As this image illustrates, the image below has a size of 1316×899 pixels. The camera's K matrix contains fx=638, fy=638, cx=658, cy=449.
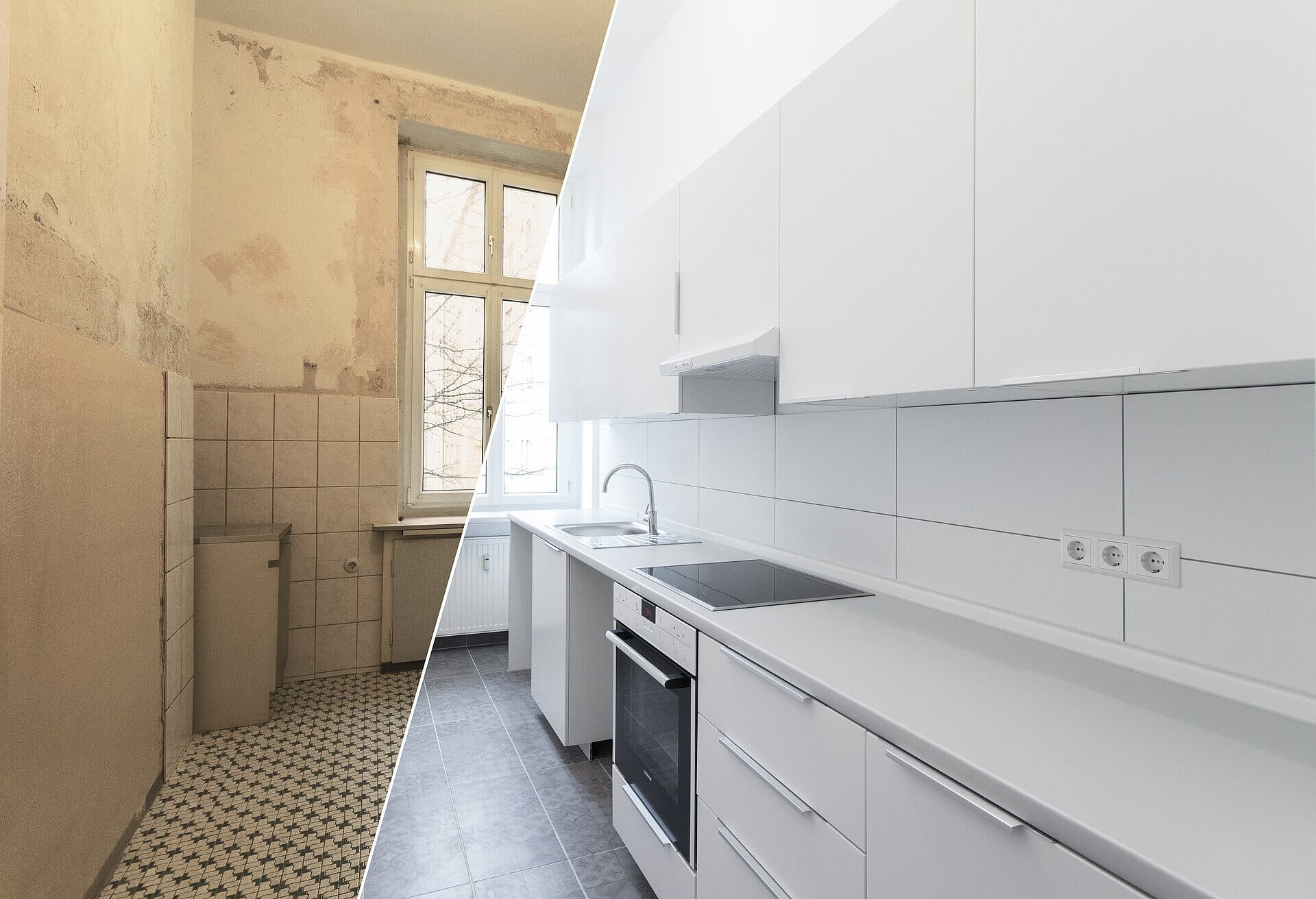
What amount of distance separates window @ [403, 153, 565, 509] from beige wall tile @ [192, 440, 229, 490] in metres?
0.33

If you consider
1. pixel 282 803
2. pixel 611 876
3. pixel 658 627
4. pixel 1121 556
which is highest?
pixel 1121 556

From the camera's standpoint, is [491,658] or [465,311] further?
[491,658]

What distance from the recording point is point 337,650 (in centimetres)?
49

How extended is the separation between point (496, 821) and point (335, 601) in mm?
1480

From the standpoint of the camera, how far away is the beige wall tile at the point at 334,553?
0.51 metres

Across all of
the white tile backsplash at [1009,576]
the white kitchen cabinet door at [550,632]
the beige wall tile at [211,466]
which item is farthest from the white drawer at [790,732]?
the white kitchen cabinet door at [550,632]

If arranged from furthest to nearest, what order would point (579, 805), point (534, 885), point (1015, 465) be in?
point (579, 805) → point (534, 885) → point (1015, 465)

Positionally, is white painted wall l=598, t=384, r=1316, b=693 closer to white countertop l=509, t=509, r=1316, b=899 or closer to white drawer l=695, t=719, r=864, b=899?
white countertop l=509, t=509, r=1316, b=899

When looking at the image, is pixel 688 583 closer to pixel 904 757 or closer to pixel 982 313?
pixel 904 757

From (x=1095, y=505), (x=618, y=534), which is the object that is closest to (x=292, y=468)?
(x=1095, y=505)

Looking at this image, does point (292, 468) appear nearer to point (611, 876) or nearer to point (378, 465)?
point (378, 465)

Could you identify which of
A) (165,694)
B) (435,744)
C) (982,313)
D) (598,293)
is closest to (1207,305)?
(982,313)

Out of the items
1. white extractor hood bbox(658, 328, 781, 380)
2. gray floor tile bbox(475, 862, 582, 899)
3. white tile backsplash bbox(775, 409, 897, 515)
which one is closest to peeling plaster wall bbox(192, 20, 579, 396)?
white extractor hood bbox(658, 328, 781, 380)

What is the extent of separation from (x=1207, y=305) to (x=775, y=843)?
0.91m
